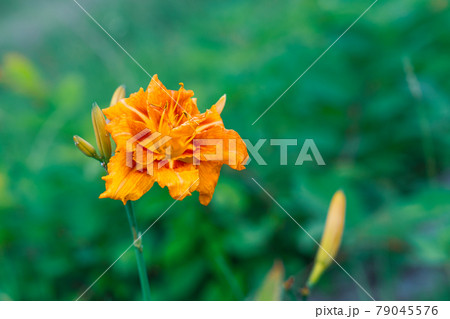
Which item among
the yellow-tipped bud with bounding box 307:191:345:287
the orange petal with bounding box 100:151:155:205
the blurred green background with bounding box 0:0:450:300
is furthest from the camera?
the blurred green background with bounding box 0:0:450:300

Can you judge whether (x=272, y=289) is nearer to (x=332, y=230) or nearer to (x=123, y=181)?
(x=332, y=230)

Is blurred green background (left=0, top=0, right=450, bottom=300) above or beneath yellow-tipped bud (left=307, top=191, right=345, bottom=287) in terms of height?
above

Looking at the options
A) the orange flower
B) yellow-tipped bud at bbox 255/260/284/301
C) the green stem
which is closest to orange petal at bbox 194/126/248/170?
the orange flower

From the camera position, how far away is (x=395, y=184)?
4.27 feet

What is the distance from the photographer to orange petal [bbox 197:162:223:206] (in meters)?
0.56

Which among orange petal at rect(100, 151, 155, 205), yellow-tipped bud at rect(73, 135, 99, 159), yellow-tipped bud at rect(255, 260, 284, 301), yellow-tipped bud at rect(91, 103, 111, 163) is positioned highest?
yellow-tipped bud at rect(91, 103, 111, 163)

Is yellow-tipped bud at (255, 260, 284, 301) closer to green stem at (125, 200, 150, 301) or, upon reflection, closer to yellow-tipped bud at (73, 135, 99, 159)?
green stem at (125, 200, 150, 301)

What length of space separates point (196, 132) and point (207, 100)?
0.69 meters

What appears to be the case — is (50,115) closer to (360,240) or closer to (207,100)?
(207,100)

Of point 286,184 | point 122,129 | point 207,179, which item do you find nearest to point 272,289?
point 207,179

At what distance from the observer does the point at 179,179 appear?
0.54 m

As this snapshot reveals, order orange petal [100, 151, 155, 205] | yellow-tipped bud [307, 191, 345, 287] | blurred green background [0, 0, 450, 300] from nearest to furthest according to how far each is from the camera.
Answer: orange petal [100, 151, 155, 205] < yellow-tipped bud [307, 191, 345, 287] < blurred green background [0, 0, 450, 300]

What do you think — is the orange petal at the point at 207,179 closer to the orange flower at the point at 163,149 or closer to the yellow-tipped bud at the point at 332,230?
the orange flower at the point at 163,149
